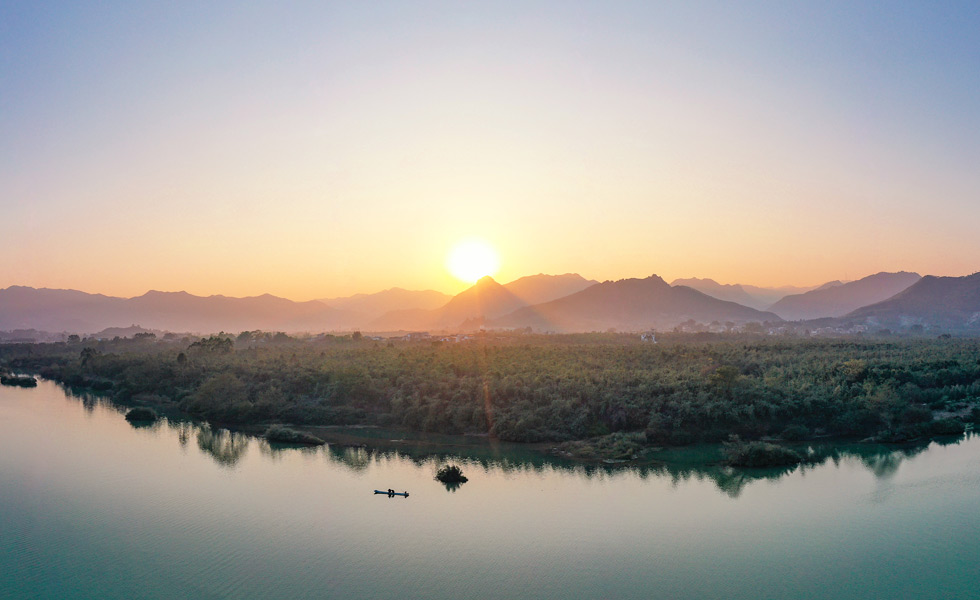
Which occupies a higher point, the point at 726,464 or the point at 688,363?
the point at 688,363

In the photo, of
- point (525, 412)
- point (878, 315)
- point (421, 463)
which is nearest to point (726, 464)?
point (525, 412)

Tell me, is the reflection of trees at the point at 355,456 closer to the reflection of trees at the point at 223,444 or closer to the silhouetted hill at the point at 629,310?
the reflection of trees at the point at 223,444

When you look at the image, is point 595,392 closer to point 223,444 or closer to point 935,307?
point 223,444

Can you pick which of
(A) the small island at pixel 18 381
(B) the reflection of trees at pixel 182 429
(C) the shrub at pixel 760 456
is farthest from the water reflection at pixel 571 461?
(A) the small island at pixel 18 381

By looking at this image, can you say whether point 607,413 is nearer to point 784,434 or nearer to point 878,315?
point 784,434

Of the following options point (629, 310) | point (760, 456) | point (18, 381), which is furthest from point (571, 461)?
point (629, 310)

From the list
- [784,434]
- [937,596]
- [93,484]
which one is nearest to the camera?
[937,596]
